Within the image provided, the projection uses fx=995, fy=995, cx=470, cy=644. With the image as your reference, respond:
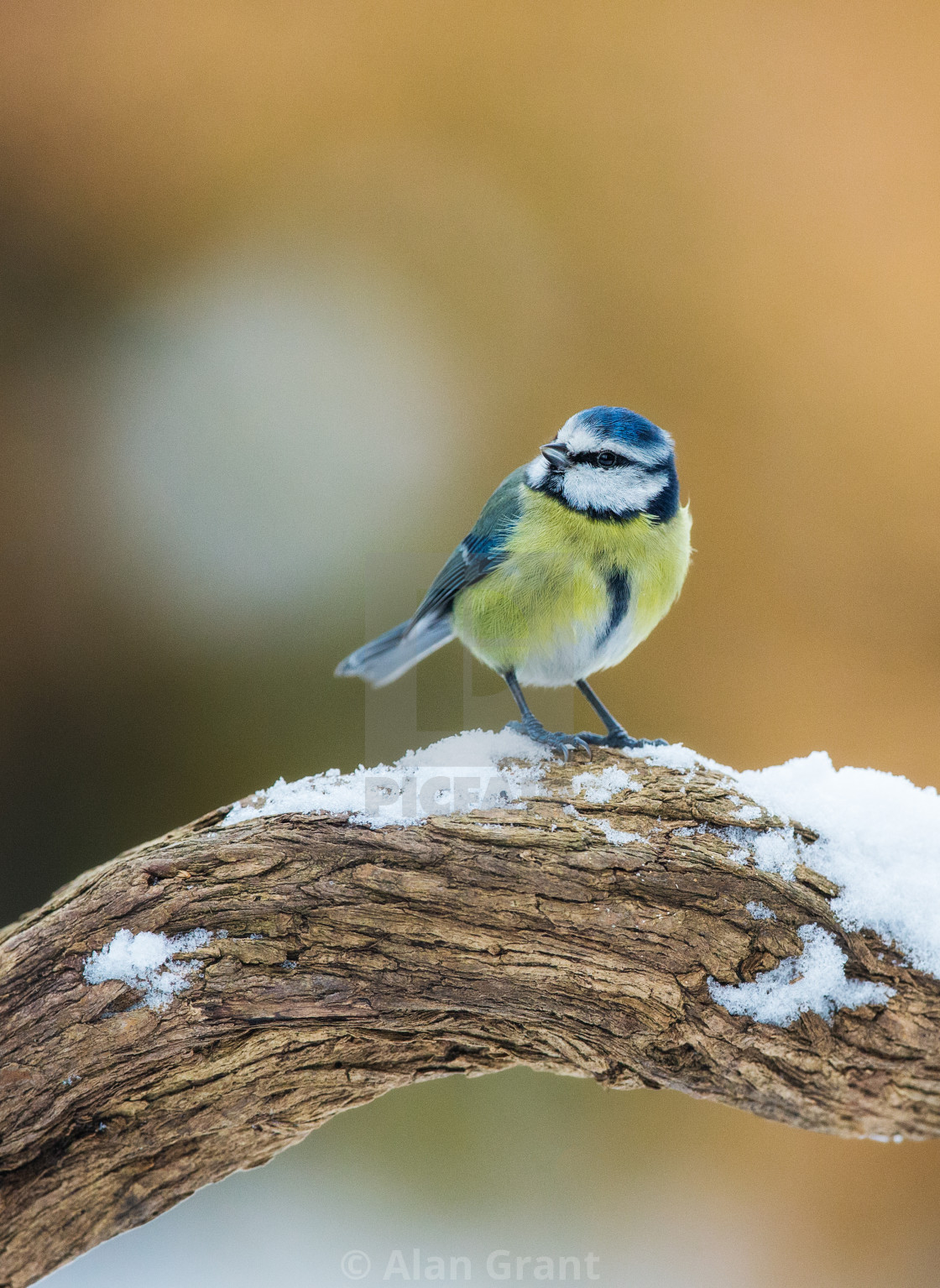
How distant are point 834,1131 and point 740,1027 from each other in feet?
0.61

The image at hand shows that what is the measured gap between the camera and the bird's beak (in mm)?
A: 1712

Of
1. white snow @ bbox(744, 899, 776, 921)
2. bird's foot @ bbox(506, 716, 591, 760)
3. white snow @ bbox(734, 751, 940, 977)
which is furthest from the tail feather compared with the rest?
white snow @ bbox(744, 899, 776, 921)

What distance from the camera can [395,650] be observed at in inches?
82.3

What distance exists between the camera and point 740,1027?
133cm

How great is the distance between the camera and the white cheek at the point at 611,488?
172 cm

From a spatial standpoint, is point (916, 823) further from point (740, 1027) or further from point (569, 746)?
point (569, 746)

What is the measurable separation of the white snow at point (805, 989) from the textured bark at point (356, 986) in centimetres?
2

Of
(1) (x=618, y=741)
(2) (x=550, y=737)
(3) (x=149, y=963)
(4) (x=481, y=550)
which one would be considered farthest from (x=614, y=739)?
(3) (x=149, y=963)

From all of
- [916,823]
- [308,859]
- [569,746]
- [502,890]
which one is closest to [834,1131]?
[916,823]

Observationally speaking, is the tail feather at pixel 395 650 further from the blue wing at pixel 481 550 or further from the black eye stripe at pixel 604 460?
the black eye stripe at pixel 604 460

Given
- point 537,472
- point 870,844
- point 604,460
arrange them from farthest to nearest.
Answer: point 537,472 < point 604,460 < point 870,844

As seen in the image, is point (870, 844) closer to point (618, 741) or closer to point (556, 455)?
point (618, 741)

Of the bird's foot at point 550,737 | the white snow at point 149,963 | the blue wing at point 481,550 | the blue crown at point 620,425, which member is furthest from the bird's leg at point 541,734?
the white snow at point 149,963

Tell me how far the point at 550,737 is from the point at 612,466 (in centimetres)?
48
